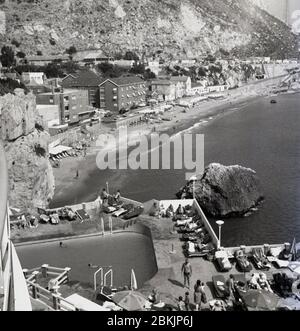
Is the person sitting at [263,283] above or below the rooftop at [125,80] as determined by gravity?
below

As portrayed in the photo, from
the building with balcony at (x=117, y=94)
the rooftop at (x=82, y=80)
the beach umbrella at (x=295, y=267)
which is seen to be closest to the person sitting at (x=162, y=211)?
the beach umbrella at (x=295, y=267)

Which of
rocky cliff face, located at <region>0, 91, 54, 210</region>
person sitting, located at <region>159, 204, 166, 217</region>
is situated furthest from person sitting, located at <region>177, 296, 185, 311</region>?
rocky cliff face, located at <region>0, 91, 54, 210</region>

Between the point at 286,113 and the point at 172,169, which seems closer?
the point at 172,169

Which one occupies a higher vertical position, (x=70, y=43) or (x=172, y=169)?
(x=70, y=43)

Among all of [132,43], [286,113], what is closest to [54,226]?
[286,113]

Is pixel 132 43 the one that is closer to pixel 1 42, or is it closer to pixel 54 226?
pixel 1 42

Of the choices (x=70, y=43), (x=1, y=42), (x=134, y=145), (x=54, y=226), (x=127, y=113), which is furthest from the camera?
(x=70, y=43)

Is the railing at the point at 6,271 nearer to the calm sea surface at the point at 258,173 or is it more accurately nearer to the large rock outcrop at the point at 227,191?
the calm sea surface at the point at 258,173
